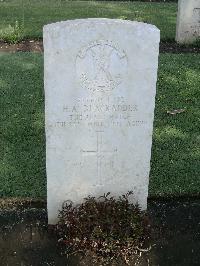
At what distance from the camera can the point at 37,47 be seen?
8.63 m

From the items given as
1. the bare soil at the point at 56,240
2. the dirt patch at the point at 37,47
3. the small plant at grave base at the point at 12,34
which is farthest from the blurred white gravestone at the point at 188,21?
the bare soil at the point at 56,240

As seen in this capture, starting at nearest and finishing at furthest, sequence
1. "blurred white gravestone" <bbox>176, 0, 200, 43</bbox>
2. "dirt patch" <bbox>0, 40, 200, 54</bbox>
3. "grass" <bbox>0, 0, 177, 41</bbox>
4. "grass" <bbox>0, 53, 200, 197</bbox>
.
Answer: "grass" <bbox>0, 53, 200, 197</bbox>
"dirt patch" <bbox>0, 40, 200, 54</bbox>
"blurred white gravestone" <bbox>176, 0, 200, 43</bbox>
"grass" <bbox>0, 0, 177, 41</bbox>

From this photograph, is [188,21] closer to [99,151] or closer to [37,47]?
[37,47]

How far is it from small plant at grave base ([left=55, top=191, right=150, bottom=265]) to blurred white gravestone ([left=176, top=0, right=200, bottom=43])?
5.74 meters

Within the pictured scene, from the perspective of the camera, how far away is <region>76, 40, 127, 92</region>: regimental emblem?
3.42 m

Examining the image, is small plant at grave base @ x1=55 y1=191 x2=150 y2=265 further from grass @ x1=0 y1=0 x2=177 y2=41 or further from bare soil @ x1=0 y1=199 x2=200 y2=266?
grass @ x1=0 y1=0 x2=177 y2=41

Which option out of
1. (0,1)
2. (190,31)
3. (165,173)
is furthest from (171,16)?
(165,173)

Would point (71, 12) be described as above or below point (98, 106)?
above

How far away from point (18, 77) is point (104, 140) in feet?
12.2

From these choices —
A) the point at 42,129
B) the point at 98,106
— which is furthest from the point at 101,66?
the point at 42,129

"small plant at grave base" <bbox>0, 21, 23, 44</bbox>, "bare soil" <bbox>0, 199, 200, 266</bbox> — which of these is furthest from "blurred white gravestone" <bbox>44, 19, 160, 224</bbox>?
"small plant at grave base" <bbox>0, 21, 23, 44</bbox>

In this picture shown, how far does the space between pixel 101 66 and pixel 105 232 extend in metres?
1.21

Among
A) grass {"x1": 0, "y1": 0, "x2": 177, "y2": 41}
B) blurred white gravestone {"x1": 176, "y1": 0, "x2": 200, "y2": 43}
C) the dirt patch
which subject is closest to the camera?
the dirt patch

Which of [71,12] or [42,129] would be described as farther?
[71,12]
